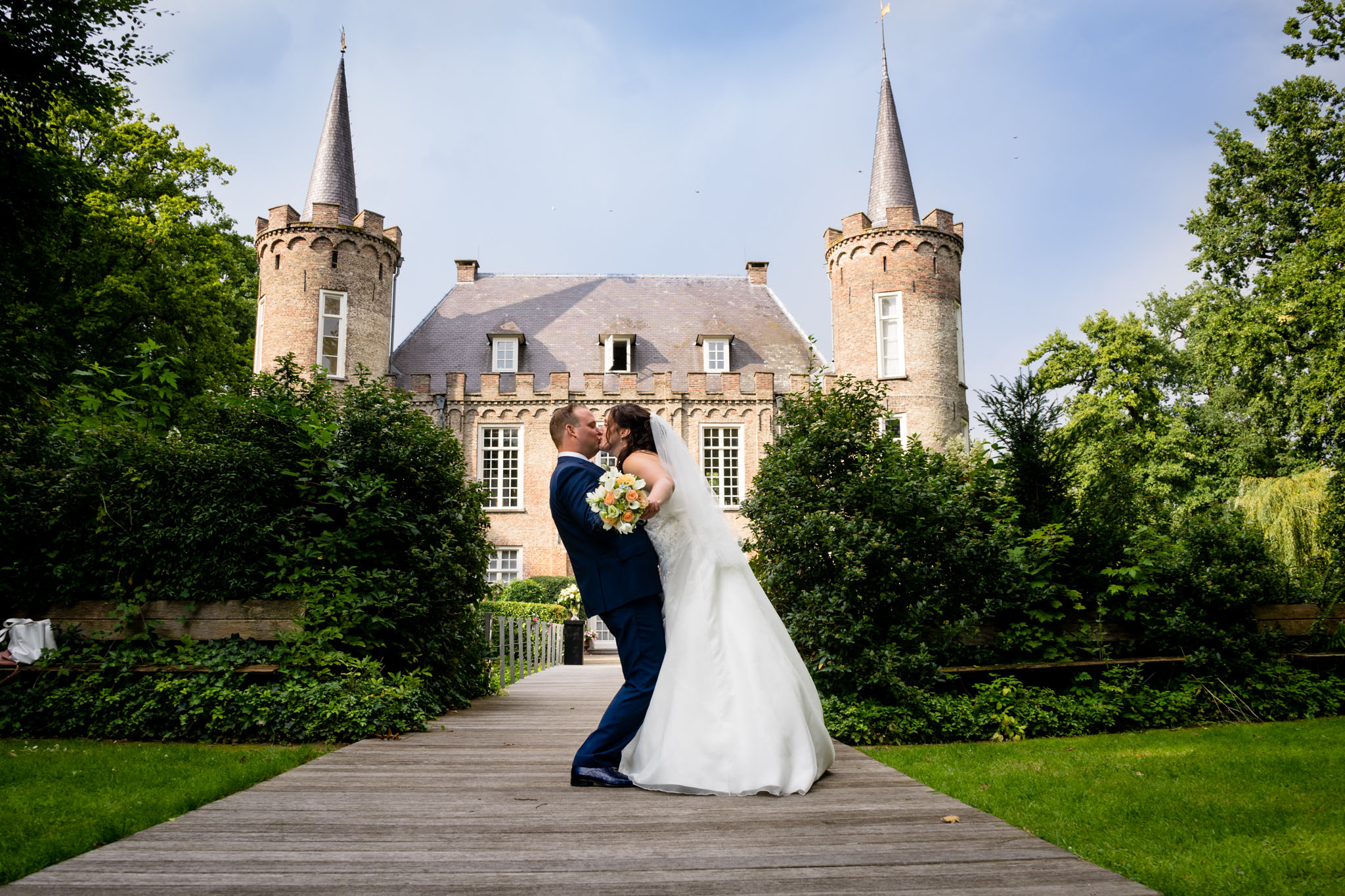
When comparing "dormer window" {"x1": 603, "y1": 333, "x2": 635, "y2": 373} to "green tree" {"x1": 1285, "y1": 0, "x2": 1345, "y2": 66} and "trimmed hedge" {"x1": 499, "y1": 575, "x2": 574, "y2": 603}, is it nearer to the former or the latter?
"trimmed hedge" {"x1": 499, "y1": 575, "x2": 574, "y2": 603}

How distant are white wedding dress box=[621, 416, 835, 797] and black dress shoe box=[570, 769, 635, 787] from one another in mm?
97

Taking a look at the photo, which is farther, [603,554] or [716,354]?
[716,354]

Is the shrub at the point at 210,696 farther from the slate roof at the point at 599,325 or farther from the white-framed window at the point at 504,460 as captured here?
the slate roof at the point at 599,325

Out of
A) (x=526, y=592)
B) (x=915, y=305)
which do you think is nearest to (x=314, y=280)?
(x=526, y=592)

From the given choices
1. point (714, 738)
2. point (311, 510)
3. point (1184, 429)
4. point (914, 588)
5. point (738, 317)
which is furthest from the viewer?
point (738, 317)

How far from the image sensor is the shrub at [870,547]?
736cm

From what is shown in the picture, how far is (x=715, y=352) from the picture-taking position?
99.8 feet

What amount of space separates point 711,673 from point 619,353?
26968 millimetres

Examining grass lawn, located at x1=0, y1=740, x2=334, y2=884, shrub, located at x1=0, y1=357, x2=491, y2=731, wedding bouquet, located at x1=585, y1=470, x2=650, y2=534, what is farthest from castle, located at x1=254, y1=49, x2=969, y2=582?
wedding bouquet, located at x1=585, y1=470, x2=650, y2=534

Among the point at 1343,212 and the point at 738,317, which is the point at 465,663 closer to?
the point at 1343,212

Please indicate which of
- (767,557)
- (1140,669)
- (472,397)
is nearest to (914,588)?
(767,557)

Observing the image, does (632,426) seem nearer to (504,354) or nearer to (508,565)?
(508,565)

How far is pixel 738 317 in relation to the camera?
32281 mm

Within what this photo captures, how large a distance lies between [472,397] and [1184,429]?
79.8 ft
